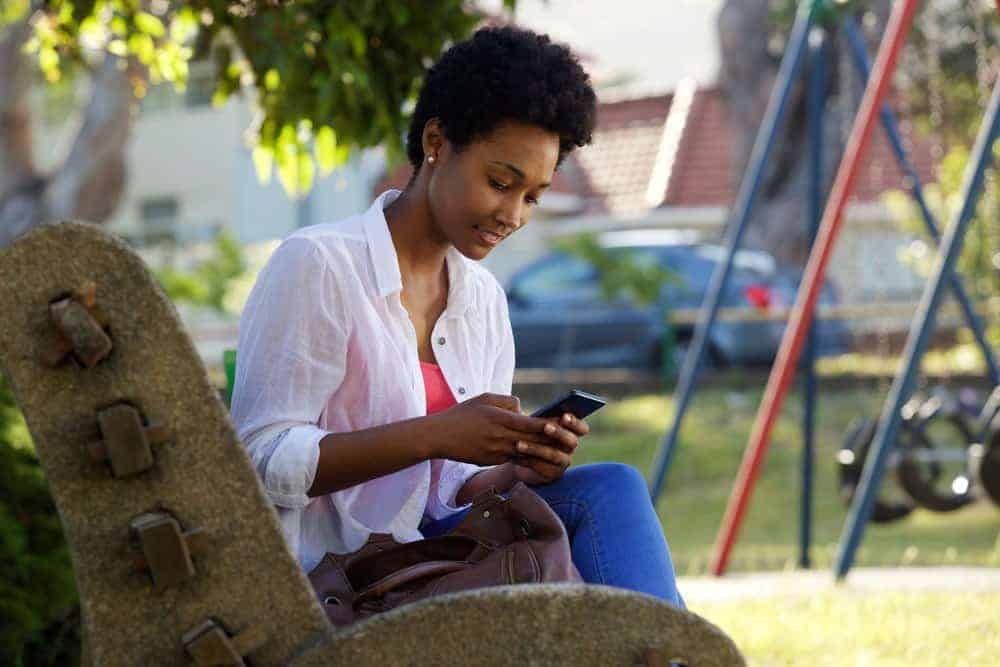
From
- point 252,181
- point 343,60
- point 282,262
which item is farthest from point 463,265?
point 252,181

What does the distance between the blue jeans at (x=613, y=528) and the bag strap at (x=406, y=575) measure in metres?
0.22

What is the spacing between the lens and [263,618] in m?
1.96

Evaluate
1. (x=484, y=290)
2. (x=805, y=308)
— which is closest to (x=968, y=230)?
(x=805, y=308)

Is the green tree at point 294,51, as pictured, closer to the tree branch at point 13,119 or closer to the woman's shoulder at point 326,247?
the woman's shoulder at point 326,247

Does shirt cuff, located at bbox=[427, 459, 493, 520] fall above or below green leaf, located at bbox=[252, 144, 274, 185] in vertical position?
below

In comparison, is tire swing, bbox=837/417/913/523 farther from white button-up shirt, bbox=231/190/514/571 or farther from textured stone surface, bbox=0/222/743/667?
textured stone surface, bbox=0/222/743/667

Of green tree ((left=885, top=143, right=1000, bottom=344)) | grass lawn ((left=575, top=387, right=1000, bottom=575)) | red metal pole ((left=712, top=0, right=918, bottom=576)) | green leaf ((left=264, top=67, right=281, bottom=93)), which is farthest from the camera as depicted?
green tree ((left=885, top=143, right=1000, bottom=344))

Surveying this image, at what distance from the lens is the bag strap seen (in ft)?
7.72

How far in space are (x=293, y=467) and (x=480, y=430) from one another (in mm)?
281

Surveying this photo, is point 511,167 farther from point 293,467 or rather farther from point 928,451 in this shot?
point 928,451

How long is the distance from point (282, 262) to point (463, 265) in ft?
1.60

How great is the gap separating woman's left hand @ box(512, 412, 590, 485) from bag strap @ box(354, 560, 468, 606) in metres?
0.20

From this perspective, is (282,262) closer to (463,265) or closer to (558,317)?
(463,265)

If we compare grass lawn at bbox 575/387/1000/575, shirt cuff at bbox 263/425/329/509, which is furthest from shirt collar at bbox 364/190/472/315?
grass lawn at bbox 575/387/1000/575
